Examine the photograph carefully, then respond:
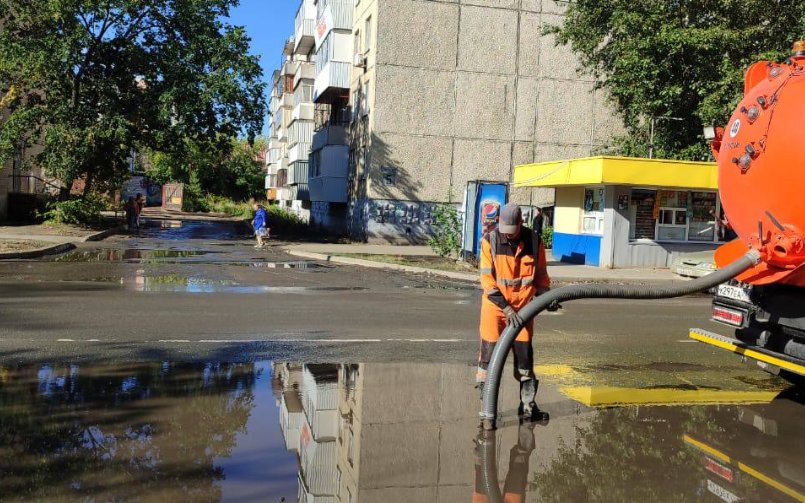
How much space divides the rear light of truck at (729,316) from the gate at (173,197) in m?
73.9

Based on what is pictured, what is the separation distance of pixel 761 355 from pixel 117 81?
98.7ft

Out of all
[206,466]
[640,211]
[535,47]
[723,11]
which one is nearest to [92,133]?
[535,47]

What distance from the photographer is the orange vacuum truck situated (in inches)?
250

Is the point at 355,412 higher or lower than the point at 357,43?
lower

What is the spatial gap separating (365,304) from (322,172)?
81.5ft

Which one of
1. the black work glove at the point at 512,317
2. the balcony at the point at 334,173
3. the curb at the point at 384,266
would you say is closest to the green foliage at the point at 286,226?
the balcony at the point at 334,173

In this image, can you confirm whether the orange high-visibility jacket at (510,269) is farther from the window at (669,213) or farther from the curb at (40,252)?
the window at (669,213)

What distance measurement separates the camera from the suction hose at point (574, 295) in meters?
5.97

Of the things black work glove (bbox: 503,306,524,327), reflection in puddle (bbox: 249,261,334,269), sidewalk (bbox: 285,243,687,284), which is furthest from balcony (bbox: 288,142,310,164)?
black work glove (bbox: 503,306,524,327)

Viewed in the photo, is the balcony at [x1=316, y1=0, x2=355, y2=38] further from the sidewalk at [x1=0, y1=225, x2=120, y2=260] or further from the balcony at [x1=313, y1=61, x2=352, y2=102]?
the sidewalk at [x1=0, y1=225, x2=120, y2=260]

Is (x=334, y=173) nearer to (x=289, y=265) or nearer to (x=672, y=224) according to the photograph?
(x=289, y=265)

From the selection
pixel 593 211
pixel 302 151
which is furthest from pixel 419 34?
pixel 302 151

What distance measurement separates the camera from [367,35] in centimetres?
3344

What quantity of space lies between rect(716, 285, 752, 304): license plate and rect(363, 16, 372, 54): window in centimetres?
2730
